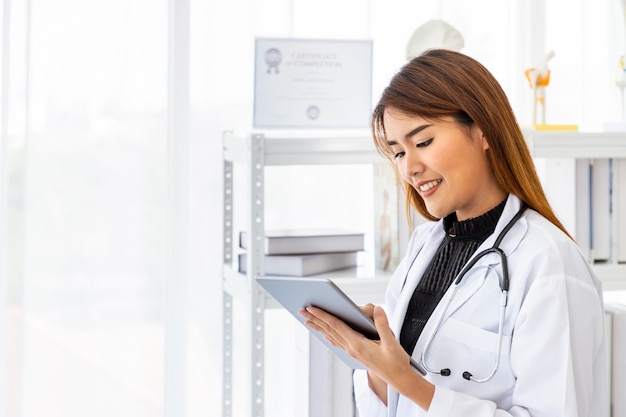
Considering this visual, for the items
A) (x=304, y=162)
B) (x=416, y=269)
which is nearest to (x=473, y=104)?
(x=416, y=269)

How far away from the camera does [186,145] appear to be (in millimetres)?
2350

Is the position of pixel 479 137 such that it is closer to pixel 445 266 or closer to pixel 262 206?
pixel 445 266

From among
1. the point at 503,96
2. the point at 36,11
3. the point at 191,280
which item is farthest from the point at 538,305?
the point at 36,11

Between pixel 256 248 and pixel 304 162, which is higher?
pixel 304 162

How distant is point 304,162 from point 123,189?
0.64m

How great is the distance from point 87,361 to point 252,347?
64cm

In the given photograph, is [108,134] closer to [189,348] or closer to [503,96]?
[189,348]

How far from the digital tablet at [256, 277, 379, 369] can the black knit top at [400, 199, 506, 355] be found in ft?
0.42

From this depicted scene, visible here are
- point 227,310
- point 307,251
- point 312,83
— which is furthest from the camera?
point 227,310

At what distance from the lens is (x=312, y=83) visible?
6.93 ft

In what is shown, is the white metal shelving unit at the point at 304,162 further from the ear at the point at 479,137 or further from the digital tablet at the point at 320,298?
the ear at the point at 479,137

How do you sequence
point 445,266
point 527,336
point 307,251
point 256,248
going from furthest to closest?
point 307,251 < point 256,248 < point 445,266 < point 527,336

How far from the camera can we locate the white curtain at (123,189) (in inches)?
86.3

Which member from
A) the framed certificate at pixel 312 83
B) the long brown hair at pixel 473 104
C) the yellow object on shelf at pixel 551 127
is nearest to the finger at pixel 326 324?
the long brown hair at pixel 473 104
